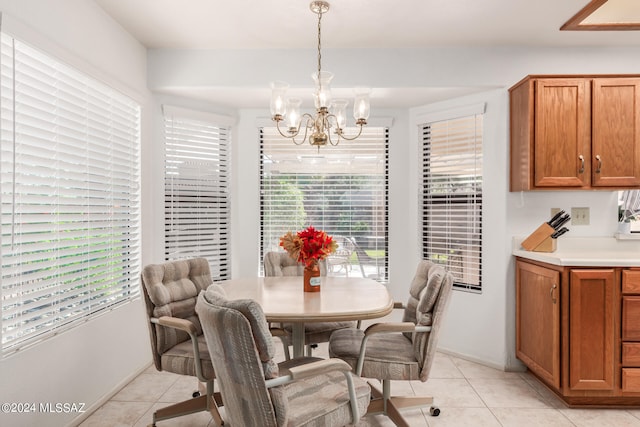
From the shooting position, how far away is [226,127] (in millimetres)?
4012

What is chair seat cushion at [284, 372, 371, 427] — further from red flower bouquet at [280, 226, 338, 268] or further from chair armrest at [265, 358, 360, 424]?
red flower bouquet at [280, 226, 338, 268]

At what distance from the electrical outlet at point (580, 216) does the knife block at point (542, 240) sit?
0.38 metres

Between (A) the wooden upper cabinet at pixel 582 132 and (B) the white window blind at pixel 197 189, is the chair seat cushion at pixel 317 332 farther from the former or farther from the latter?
(A) the wooden upper cabinet at pixel 582 132

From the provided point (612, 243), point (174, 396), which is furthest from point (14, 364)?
point (612, 243)

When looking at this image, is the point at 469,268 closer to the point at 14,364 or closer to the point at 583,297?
the point at 583,297

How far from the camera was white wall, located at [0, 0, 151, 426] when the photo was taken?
204cm

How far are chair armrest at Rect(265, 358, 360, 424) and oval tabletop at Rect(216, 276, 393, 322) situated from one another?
329 mm

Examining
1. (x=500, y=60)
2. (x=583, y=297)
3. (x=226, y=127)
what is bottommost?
(x=583, y=297)

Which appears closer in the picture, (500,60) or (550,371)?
(550,371)

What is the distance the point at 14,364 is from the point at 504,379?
10.5ft

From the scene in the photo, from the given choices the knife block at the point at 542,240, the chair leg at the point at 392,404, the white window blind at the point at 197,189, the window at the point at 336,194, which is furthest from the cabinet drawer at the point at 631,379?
the white window blind at the point at 197,189

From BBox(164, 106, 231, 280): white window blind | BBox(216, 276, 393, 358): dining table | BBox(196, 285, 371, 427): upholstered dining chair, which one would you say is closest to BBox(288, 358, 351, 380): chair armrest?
BBox(196, 285, 371, 427): upholstered dining chair

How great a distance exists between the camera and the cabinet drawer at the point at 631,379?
8.69 feet

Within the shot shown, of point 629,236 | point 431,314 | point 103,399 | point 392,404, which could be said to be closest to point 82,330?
point 103,399
